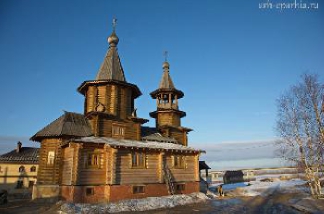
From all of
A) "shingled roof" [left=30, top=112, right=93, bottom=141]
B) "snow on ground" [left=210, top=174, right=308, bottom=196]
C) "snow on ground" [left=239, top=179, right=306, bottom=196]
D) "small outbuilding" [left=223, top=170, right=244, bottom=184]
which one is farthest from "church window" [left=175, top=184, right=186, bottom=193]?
"small outbuilding" [left=223, top=170, right=244, bottom=184]

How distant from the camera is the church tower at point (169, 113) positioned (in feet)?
105

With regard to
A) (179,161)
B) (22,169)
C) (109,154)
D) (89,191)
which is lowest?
(89,191)

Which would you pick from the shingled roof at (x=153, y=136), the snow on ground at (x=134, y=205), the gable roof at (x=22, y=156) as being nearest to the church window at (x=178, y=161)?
the snow on ground at (x=134, y=205)

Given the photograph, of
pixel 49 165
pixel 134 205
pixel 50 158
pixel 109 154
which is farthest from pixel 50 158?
pixel 134 205

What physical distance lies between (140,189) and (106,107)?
887cm

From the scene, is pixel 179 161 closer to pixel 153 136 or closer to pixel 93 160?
pixel 153 136

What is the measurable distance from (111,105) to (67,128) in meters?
4.82

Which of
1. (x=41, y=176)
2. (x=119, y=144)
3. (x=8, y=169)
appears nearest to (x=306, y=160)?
(x=119, y=144)

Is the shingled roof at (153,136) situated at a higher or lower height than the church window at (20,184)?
higher

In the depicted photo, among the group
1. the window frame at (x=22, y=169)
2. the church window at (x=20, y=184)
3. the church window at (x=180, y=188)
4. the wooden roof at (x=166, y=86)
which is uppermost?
the wooden roof at (x=166, y=86)

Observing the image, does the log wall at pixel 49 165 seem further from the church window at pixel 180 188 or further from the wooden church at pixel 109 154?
the church window at pixel 180 188

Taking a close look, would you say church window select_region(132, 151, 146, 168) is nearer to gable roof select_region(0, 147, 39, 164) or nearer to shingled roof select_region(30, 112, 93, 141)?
shingled roof select_region(30, 112, 93, 141)

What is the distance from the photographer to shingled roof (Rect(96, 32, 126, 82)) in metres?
27.3

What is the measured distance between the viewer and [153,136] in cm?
2911
